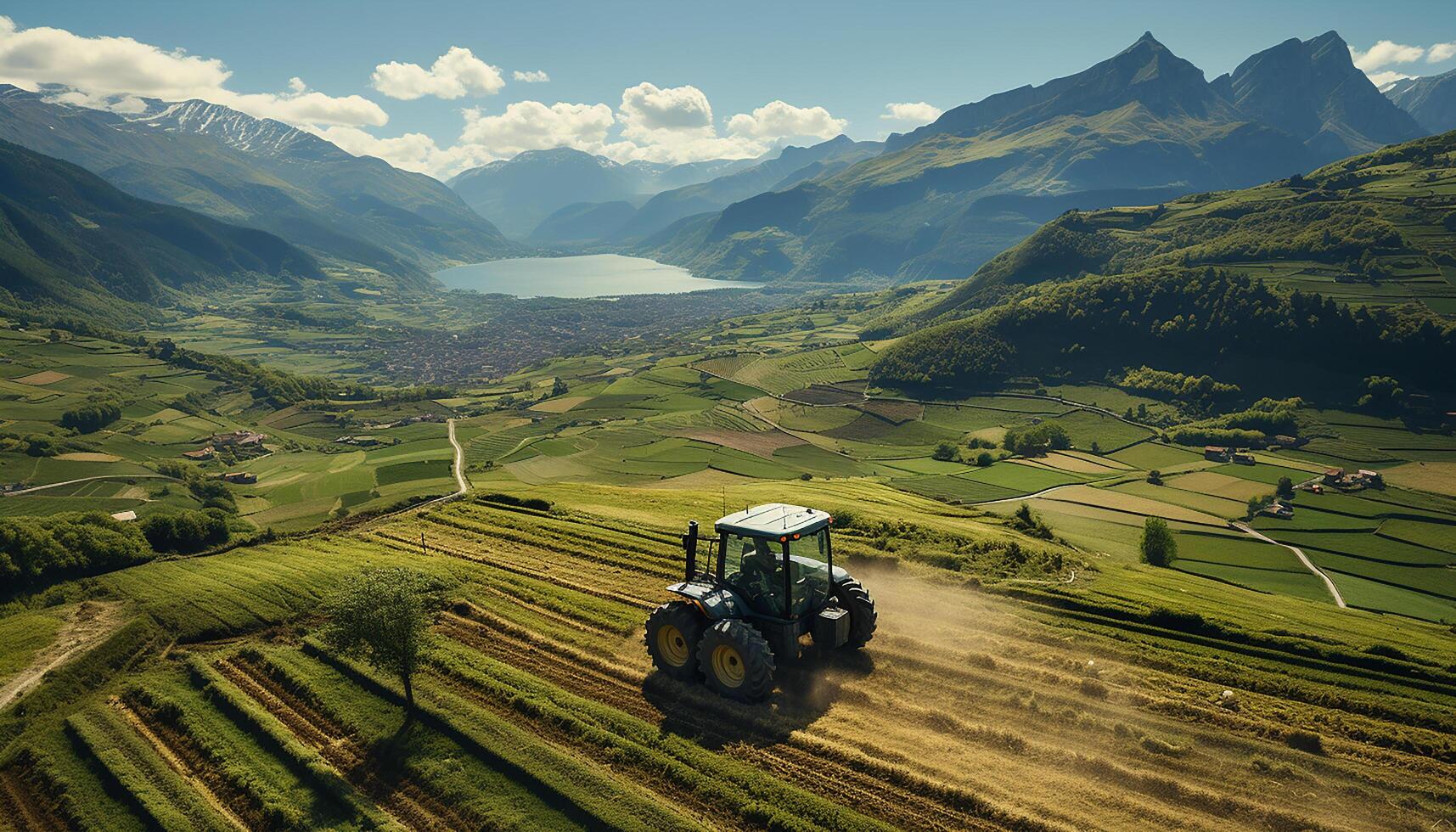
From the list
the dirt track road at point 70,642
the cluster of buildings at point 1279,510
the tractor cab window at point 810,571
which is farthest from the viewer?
the cluster of buildings at point 1279,510

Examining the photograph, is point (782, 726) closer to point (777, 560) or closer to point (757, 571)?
point (757, 571)

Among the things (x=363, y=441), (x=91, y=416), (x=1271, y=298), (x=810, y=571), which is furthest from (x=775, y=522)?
(x=1271, y=298)

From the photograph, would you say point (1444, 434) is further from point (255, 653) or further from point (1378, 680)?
point (255, 653)

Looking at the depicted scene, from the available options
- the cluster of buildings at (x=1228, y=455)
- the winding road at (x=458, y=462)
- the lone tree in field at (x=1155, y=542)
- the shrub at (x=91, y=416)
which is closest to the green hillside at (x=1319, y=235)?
the cluster of buildings at (x=1228, y=455)

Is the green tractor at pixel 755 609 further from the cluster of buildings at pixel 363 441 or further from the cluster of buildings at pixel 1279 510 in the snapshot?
the cluster of buildings at pixel 363 441

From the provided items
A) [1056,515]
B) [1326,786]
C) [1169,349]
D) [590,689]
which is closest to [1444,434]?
[1169,349]

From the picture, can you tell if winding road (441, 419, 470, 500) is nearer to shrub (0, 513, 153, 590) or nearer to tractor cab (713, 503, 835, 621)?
shrub (0, 513, 153, 590)
